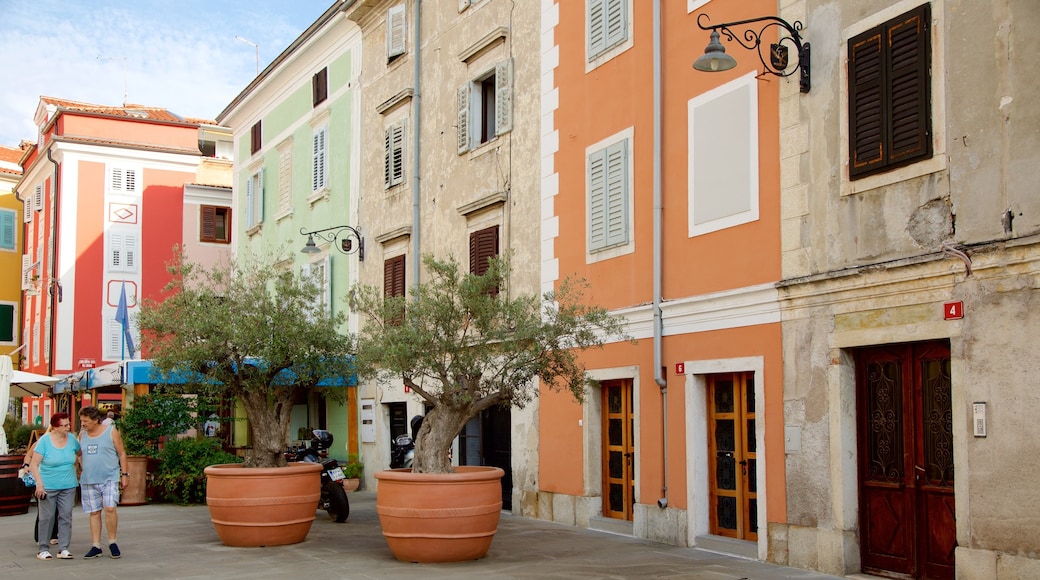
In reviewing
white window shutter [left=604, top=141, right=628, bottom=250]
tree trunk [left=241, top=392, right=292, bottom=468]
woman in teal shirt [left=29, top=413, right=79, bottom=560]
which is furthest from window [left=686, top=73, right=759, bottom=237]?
woman in teal shirt [left=29, top=413, right=79, bottom=560]

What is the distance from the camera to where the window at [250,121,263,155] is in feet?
92.6

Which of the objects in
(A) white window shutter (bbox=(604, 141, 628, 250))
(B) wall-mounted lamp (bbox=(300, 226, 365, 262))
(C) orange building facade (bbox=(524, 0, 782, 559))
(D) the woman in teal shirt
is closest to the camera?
(C) orange building facade (bbox=(524, 0, 782, 559))

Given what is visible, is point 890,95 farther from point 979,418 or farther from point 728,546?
point 728,546

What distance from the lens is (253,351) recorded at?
13938 mm

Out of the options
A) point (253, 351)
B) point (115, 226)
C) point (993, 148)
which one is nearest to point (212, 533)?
point (253, 351)

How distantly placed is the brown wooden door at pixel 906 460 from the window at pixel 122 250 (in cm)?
3231

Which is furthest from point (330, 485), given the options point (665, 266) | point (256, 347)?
point (665, 266)

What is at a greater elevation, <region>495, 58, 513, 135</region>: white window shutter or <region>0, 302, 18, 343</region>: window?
<region>495, 58, 513, 135</region>: white window shutter

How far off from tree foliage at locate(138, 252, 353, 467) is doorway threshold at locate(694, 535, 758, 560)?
5168mm

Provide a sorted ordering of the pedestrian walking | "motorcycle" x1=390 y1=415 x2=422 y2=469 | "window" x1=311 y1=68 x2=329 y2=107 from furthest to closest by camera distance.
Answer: "window" x1=311 y1=68 x2=329 y2=107 → "motorcycle" x1=390 y1=415 x2=422 y2=469 → the pedestrian walking

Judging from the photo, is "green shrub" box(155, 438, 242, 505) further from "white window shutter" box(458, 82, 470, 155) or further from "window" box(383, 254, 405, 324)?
"white window shutter" box(458, 82, 470, 155)

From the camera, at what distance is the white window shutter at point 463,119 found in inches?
712

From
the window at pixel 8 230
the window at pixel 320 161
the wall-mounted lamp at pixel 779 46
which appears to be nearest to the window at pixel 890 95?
the wall-mounted lamp at pixel 779 46

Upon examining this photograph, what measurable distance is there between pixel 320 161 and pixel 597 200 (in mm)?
11433
